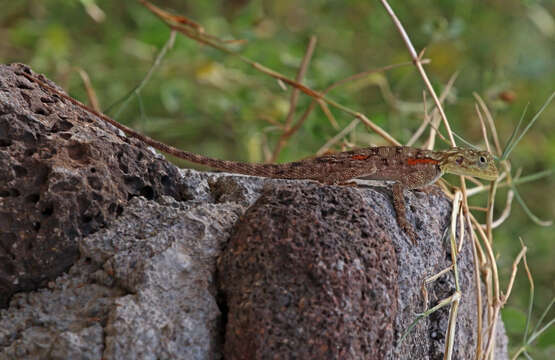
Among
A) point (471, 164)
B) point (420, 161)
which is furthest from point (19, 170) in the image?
point (471, 164)

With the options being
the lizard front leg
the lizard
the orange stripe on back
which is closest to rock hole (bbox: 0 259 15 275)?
the lizard

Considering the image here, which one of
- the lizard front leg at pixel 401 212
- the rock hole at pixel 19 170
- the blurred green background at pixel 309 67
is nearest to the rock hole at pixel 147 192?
the rock hole at pixel 19 170

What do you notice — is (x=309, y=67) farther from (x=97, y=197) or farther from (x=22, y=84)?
(x=97, y=197)

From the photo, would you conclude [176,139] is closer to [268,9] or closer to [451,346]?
[268,9]

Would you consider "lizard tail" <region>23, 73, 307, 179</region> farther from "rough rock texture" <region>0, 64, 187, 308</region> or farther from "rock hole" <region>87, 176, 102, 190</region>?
"rock hole" <region>87, 176, 102, 190</region>

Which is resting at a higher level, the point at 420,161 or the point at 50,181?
the point at 420,161

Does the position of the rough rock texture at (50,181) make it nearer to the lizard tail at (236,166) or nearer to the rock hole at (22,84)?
the rock hole at (22,84)
